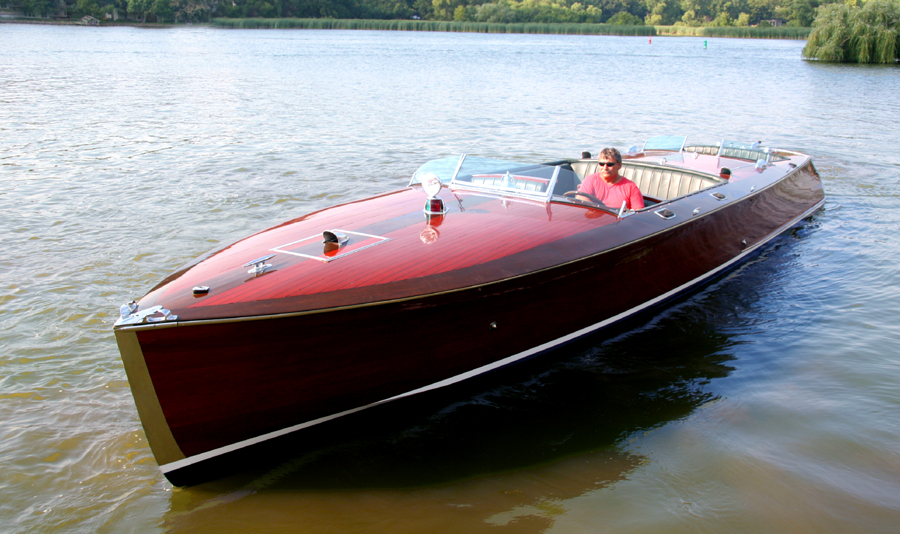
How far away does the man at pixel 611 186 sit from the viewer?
536 cm

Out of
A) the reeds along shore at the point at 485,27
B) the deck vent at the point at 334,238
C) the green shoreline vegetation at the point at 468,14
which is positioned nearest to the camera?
the deck vent at the point at 334,238

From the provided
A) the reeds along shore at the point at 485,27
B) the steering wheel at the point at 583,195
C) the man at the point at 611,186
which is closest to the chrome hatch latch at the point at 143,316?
the steering wheel at the point at 583,195

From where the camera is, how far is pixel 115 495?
11.1ft

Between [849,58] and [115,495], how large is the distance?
38215 mm

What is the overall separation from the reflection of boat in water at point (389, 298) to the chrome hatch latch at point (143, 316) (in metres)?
0.01

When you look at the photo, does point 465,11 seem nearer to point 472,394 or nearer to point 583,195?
point 583,195

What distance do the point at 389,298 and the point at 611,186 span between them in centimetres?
284

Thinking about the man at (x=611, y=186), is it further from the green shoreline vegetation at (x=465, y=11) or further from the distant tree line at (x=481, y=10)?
the distant tree line at (x=481, y=10)

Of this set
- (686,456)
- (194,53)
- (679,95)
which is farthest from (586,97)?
(194,53)

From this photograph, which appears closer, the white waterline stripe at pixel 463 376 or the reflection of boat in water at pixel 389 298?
the reflection of boat in water at pixel 389 298

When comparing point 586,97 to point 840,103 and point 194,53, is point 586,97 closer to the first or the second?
point 840,103

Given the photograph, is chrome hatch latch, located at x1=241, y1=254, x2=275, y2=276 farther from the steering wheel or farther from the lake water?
the steering wheel

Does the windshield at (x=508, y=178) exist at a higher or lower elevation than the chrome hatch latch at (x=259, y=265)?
higher

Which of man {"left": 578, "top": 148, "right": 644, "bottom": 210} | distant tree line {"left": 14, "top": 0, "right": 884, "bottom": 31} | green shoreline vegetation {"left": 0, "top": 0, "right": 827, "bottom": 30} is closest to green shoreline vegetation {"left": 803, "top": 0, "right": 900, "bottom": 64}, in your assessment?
man {"left": 578, "top": 148, "right": 644, "bottom": 210}
